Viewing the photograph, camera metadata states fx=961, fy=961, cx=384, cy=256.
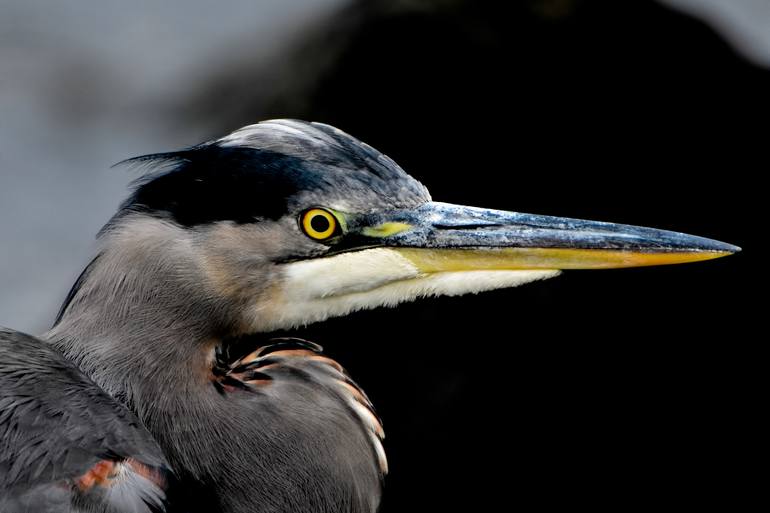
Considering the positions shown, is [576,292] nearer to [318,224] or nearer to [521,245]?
[521,245]

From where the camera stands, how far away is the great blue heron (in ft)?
5.46

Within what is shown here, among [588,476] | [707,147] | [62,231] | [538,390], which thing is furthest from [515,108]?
[62,231]

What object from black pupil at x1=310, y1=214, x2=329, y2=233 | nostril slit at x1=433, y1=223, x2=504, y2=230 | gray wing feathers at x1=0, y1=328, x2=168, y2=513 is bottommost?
gray wing feathers at x1=0, y1=328, x2=168, y2=513

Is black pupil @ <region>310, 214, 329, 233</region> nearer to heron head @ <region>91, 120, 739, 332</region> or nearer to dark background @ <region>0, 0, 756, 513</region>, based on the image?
heron head @ <region>91, 120, 739, 332</region>

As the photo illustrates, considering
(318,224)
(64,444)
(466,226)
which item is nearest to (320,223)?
(318,224)

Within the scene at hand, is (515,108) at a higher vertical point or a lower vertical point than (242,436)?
higher

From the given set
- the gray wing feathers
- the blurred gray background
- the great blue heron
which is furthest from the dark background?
the gray wing feathers

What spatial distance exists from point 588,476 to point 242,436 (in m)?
2.17

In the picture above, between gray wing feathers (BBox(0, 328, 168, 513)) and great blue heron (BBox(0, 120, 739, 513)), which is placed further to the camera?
great blue heron (BBox(0, 120, 739, 513))

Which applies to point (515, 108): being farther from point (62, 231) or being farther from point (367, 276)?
point (367, 276)

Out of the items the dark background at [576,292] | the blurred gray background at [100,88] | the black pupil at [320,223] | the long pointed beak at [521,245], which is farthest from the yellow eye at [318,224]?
the dark background at [576,292]

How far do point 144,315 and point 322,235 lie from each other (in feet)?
1.12

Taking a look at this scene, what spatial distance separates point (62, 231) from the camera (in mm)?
2961

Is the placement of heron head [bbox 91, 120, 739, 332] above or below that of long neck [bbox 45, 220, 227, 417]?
above
